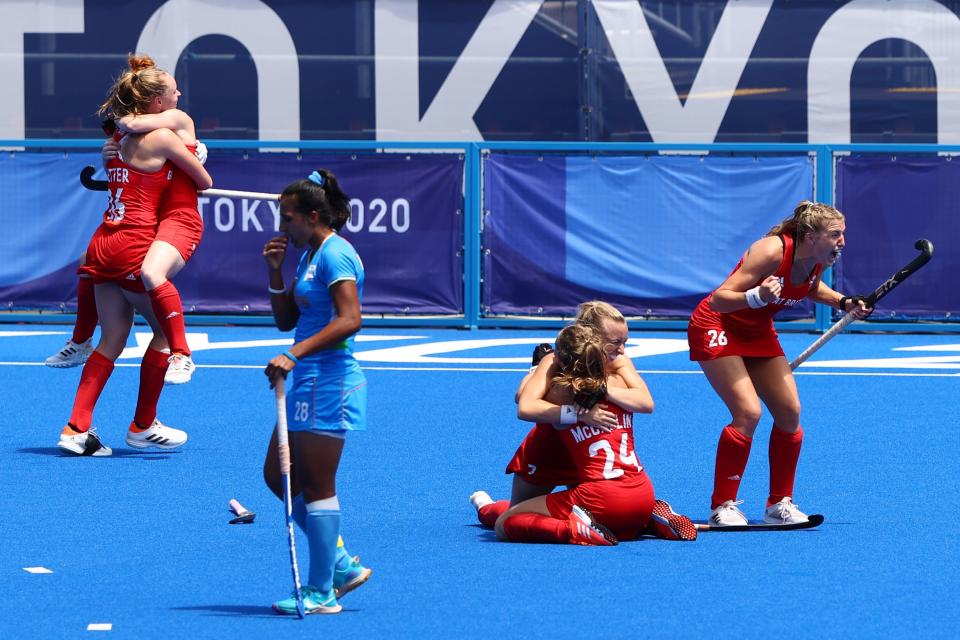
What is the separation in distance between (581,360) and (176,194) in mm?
3476

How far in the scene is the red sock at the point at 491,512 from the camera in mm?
7559

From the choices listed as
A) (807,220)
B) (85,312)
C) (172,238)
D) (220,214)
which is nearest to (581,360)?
(807,220)

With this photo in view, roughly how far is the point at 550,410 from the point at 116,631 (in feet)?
7.39

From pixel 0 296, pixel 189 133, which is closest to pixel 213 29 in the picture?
pixel 0 296

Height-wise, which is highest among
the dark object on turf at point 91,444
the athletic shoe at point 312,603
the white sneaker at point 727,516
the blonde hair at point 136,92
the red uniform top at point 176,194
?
the blonde hair at point 136,92

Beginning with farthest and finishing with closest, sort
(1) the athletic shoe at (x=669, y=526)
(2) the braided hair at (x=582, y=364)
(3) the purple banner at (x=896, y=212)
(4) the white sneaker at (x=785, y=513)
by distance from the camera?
1. (3) the purple banner at (x=896, y=212)
2. (4) the white sneaker at (x=785, y=513)
3. (1) the athletic shoe at (x=669, y=526)
4. (2) the braided hair at (x=582, y=364)

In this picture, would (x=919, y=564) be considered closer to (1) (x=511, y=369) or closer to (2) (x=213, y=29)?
(1) (x=511, y=369)

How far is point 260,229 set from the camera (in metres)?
16.5

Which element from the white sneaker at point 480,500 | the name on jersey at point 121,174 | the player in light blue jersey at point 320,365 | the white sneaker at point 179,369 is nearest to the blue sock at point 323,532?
the player in light blue jersey at point 320,365

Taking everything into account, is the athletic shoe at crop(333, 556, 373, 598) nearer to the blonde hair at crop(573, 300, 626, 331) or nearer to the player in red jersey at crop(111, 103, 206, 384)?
the blonde hair at crop(573, 300, 626, 331)

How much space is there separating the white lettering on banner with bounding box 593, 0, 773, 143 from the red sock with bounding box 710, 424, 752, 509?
11785 millimetres

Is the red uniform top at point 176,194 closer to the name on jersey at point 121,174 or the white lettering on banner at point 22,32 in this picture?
the name on jersey at point 121,174

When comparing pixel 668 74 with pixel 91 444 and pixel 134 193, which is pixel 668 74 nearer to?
pixel 134 193

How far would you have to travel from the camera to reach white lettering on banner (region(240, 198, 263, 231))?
16.5m
